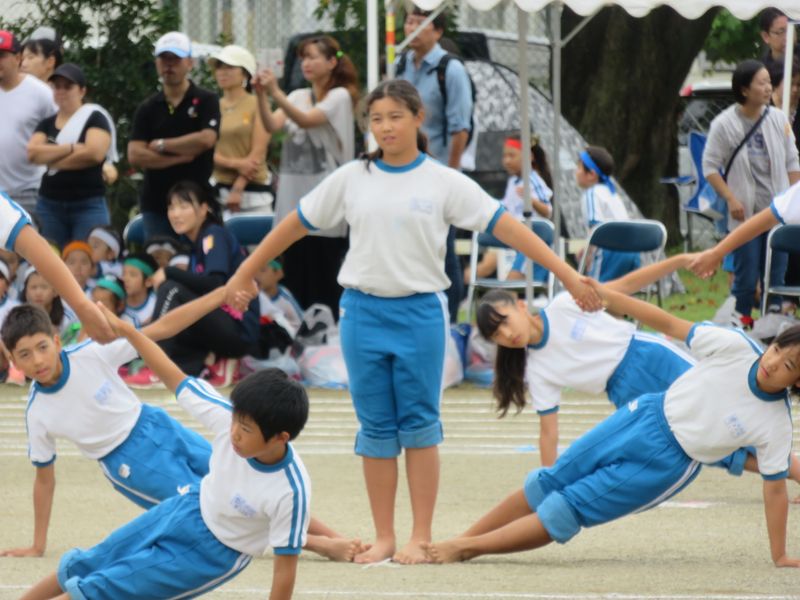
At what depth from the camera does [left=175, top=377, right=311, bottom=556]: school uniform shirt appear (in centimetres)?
461

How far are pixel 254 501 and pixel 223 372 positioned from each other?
5405mm

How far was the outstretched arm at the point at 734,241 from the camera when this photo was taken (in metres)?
6.30

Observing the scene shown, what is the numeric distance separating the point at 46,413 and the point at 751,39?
16.1 meters

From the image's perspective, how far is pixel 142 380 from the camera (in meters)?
10.1

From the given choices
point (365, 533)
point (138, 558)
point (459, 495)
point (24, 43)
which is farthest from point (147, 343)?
point (24, 43)

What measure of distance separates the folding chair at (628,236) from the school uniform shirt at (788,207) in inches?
167

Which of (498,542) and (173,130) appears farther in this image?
(173,130)

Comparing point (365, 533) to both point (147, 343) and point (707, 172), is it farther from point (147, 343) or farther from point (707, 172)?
point (707, 172)

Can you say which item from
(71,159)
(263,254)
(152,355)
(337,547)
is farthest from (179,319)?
(71,159)

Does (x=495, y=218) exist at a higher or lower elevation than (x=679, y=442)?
higher

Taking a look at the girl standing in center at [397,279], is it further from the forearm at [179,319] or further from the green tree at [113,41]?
the green tree at [113,41]

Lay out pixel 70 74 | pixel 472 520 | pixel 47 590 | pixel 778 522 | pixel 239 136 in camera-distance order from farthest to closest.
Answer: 1. pixel 239 136
2. pixel 70 74
3. pixel 472 520
4. pixel 778 522
5. pixel 47 590

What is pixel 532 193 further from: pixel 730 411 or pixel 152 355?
pixel 152 355

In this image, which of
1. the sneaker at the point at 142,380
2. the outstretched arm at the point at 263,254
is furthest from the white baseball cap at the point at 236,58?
the outstretched arm at the point at 263,254
